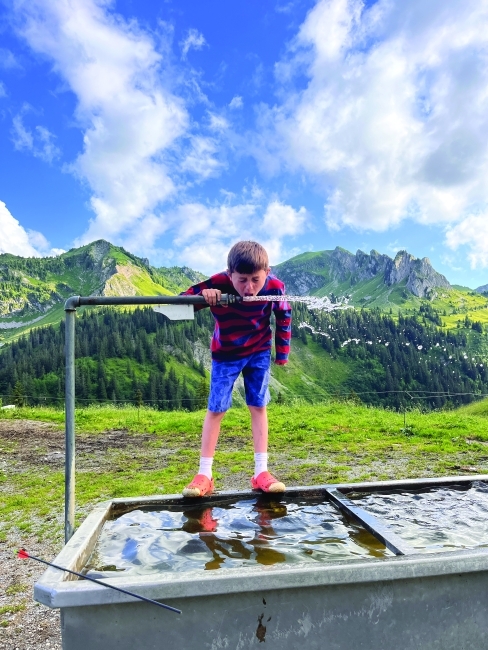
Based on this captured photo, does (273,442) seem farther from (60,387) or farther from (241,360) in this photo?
(60,387)

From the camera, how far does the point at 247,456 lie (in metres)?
8.62

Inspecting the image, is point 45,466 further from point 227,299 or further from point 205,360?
point 205,360

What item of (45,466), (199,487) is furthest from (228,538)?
(45,466)

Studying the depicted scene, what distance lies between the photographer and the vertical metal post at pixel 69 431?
2.83m

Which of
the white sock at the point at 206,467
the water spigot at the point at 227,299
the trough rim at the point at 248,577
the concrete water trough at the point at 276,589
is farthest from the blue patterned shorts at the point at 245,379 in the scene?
the trough rim at the point at 248,577

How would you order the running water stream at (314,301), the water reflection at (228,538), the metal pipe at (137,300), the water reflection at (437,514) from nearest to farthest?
the water reflection at (228,538)
the water reflection at (437,514)
the metal pipe at (137,300)
the running water stream at (314,301)

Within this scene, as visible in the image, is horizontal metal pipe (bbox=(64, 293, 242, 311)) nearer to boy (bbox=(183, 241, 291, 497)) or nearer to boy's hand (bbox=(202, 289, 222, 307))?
boy's hand (bbox=(202, 289, 222, 307))

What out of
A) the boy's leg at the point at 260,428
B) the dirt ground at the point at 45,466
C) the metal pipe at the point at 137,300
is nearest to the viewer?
the metal pipe at the point at 137,300

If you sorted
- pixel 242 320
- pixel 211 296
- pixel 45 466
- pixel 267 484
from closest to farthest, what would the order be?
pixel 211 296 < pixel 267 484 < pixel 242 320 < pixel 45 466

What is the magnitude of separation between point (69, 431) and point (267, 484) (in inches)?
62.2

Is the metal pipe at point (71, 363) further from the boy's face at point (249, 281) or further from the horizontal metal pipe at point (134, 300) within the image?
the boy's face at point (249, 281)

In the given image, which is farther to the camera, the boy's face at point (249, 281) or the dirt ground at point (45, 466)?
the boy's face at point (249, 281)

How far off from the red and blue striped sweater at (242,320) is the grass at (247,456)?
315 cm

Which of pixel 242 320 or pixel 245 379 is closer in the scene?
pixel 242 320
